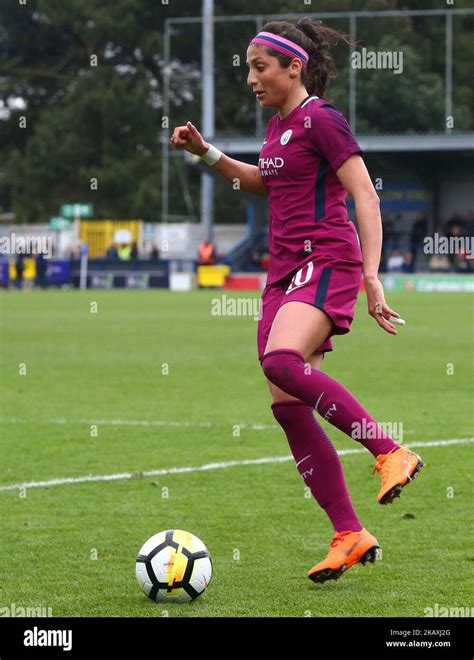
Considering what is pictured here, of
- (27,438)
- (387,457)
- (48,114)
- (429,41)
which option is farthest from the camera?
(48,114)

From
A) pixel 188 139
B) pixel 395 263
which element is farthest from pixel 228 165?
pixel 395 263

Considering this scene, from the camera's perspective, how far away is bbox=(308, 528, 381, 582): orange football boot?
523cm

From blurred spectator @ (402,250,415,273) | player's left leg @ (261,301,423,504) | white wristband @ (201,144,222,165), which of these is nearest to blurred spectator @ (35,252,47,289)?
blurred spectator @ (402,250,415,273)

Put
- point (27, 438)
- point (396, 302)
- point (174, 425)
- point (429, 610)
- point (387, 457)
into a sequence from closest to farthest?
point (429, 610), point (387, 457), point (27, 438), point (174, 425), point (396, 302)

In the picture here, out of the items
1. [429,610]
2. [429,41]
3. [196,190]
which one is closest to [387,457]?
[429,610]

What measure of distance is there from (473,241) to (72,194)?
27024 millimetres

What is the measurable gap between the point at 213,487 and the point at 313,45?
3061 millimetres

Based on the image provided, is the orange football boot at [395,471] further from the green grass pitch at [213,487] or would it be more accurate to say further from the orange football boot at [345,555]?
the green grass pitch at [213,487]

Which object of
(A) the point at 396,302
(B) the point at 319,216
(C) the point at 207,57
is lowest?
(A) the point at 396,302

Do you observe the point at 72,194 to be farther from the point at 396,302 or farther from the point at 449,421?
the point at 449,421

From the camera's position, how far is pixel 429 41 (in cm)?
5134

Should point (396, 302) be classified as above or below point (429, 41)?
below

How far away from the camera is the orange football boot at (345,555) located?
5.23m
